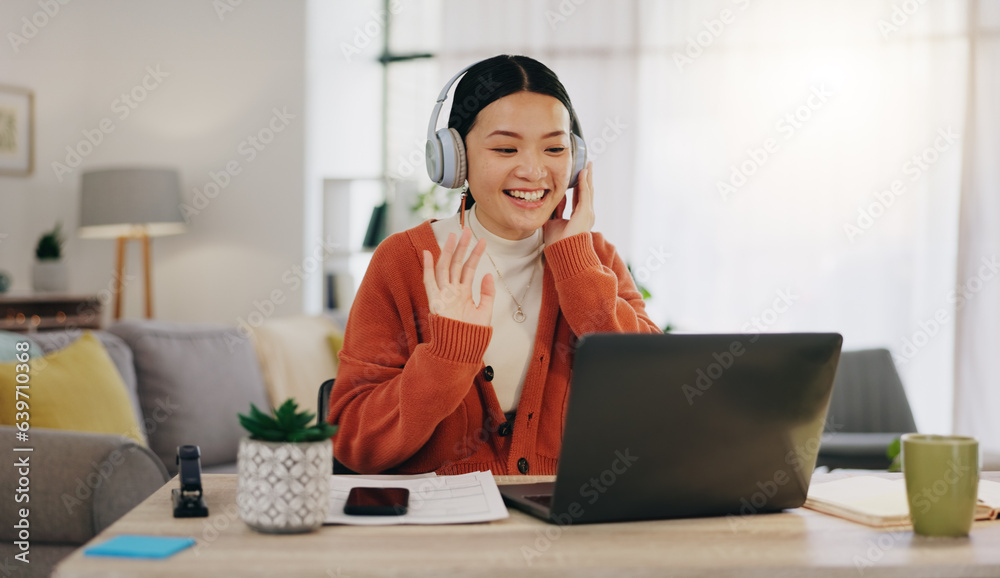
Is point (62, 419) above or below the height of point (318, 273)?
below

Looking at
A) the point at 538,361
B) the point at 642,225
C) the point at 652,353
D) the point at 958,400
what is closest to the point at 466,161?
the point at 538,361

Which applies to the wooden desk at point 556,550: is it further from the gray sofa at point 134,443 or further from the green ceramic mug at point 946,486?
the gray sofa at point 134,443

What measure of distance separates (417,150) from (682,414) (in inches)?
159

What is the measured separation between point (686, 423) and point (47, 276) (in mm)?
3941

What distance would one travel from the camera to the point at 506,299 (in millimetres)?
1440

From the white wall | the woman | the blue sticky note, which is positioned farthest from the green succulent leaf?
the white wall

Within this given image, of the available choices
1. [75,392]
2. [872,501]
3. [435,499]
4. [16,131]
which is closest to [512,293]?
[435,499]

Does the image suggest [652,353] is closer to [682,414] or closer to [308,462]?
[682,414]

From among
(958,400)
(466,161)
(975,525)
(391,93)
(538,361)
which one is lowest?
(958,400)

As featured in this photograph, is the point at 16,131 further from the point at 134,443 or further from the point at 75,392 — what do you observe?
the point at 134,443

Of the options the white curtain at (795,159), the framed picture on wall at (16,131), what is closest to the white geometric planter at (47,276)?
the framed picture on wall at (16,131)

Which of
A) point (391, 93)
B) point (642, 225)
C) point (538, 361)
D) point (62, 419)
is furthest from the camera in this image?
point (391, 93)

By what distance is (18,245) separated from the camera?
171 inches

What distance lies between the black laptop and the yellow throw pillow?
1589 mm
